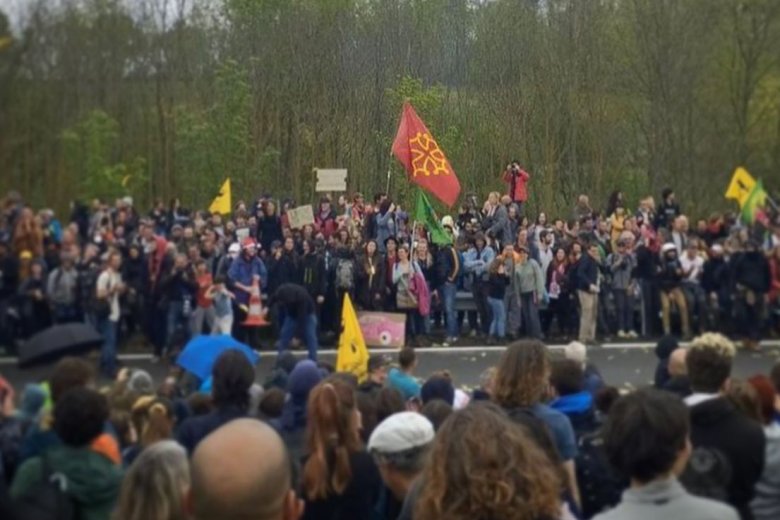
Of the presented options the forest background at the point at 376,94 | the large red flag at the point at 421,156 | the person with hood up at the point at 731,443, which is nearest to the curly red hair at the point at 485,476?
the person with hood up at the point at 731,443

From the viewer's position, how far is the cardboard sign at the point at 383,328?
21.0ft

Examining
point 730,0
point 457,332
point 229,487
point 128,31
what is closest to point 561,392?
point 457,332

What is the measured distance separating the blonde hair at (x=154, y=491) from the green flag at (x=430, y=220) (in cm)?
247

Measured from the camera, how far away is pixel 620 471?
3.83m

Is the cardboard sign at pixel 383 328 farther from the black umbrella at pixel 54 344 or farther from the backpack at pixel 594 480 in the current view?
the black umbrella at pixel 54 344

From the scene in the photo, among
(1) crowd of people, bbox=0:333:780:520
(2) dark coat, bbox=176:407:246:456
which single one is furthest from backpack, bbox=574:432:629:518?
(2) dark coat, bbox=176:407:246:456

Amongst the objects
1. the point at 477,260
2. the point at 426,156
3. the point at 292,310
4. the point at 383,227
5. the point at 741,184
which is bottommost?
the point at 292,310

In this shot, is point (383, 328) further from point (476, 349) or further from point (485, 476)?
point (485, 476)

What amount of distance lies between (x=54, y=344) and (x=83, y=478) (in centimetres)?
48

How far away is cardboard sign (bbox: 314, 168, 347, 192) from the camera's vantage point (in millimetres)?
5777

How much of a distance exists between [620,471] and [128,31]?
2.39 metres

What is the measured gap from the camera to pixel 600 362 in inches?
253

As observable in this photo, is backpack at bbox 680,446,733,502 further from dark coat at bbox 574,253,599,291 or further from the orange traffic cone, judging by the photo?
the orange traffic cone

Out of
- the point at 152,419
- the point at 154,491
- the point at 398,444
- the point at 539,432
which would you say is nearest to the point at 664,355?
the point at 539,432
